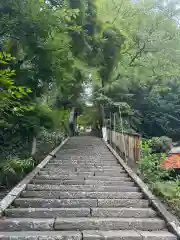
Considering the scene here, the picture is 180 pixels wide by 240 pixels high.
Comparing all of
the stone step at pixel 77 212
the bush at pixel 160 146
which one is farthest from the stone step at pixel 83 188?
the bush at pixel 160 146

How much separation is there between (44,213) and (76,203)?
0.62 metres

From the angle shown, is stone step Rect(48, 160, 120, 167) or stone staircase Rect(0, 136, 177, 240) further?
stone step Rect(48, 160, 120, 167)

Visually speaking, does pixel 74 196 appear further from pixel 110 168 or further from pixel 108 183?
pixel 110 168

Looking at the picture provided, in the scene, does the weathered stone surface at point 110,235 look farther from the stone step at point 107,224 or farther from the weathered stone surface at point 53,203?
the weathered stone surface at point 53,203

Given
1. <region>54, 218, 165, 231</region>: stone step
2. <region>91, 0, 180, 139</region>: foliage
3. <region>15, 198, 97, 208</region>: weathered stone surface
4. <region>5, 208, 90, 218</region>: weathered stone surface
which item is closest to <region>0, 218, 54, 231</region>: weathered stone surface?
<region>54, 218, 165, 231</region>: stone step

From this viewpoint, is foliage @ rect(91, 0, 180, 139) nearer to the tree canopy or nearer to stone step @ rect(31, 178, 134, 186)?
the tree canopy

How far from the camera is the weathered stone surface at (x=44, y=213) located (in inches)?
156

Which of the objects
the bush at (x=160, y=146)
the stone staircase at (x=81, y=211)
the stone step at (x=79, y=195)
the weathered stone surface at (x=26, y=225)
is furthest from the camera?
the bush at (x=160, y=146)

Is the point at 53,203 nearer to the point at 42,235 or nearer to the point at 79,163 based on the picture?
the point at 42,235

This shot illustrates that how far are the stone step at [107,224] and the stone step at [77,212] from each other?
0.82ft

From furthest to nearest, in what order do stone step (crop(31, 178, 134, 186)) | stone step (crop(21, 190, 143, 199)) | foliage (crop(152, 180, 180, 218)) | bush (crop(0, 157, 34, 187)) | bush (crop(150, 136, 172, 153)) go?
bush (crop(150, 136, 172, 153)) → stone step (crop(31, 178, 134, 186)) → bush (crop(0, 157, 34, 187)) → stone step (crop(21, 190, 143, 199)) → foliage (crop(152, 180, 180, 218))

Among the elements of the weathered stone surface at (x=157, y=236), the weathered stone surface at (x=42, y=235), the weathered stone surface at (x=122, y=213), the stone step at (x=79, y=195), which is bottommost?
the weathered stone surface at (x=157, y=236)

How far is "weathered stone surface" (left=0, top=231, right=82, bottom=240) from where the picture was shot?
10.6 feet

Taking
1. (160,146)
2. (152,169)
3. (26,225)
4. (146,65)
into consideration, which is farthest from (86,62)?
(146,65)
